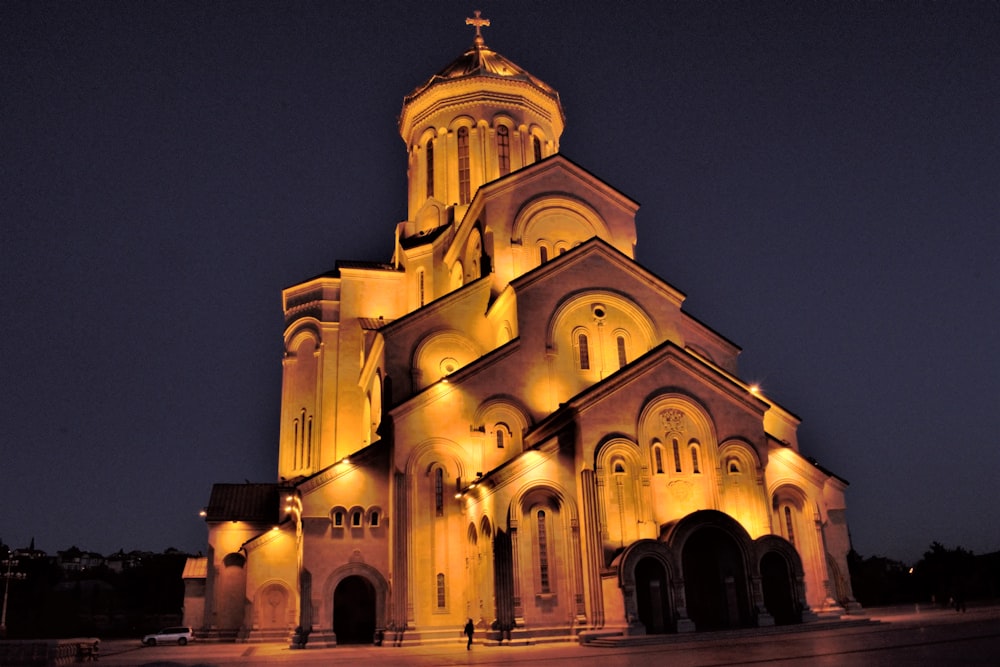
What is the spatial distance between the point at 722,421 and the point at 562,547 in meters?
6.08

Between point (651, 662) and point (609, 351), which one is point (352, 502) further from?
point (651, 662)

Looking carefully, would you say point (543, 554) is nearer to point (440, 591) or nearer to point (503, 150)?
point (440, 591)

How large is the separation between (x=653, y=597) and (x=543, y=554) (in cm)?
317

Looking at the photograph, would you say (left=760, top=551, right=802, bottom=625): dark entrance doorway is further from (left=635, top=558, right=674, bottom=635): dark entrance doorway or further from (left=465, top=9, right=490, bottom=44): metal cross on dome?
(left=465, top=9, right=490, bottom=44): metal cross on dome

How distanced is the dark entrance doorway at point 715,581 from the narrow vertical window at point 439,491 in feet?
24.7

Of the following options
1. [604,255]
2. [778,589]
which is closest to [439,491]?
[604,255]

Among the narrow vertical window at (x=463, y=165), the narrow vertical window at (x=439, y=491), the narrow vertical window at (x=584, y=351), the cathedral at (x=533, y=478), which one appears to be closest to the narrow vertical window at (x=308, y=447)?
the cathedral at (x=533, y=478)

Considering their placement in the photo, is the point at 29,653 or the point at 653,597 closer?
the point at 29,653

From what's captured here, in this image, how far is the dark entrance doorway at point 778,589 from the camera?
2281cm

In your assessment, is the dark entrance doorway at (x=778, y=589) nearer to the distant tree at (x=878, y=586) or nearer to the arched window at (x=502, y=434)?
the arched window at (x=502, y=434)

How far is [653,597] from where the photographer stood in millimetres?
22094

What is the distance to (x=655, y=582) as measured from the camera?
22.2m

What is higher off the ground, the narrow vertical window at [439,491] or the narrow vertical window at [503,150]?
the narrow vertical window at [503,150]

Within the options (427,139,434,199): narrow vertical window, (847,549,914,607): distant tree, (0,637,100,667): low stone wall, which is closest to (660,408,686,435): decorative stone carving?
(0,637,100,667): low stone wall
